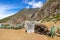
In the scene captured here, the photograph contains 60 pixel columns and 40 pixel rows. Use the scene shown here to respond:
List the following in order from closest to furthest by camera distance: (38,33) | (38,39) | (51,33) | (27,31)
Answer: (38,39)
(51,33)
(38,33)
(27,31)

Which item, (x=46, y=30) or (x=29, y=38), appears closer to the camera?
(x=29, y=38)

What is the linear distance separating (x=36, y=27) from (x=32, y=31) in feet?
1.83

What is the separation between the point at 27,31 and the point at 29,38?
9.56 feet

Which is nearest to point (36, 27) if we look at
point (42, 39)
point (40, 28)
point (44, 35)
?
point (40, 28)

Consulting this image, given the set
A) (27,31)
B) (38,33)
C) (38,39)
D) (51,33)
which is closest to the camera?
(38,39)

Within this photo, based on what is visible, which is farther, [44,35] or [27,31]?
[27,31]

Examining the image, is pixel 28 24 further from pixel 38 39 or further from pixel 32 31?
pixel 38 39

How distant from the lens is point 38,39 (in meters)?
13.1

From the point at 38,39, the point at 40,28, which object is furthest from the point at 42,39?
the point at 40,28

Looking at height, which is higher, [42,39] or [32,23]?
[32,23]

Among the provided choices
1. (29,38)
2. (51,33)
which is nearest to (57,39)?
(51,33)

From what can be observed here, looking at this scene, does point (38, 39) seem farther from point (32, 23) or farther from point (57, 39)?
point (32, 23)

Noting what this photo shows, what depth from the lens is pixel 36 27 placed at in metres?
15.5

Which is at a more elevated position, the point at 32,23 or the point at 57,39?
the point at 32,23
